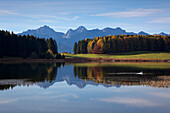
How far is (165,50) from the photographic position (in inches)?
6240

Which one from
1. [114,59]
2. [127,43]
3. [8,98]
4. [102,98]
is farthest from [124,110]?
[127,43]

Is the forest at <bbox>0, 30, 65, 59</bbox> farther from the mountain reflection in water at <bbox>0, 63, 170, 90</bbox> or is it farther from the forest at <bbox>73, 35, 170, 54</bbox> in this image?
the mountain reflection in water at <bbox>0, 63, 170, 90</bbox>

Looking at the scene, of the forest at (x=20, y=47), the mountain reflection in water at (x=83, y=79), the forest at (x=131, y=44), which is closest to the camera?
the mountain reflection in water at (x=83, y=79)

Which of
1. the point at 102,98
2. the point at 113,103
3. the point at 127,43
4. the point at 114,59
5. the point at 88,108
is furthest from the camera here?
the point at 127,43

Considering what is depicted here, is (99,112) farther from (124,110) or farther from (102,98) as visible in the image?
(102,98)

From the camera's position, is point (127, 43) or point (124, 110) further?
point (127, 43)

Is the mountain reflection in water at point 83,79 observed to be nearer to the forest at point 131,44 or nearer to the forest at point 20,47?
the forest at point 20,47

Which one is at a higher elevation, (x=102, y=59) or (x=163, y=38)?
(x=163, y=38)

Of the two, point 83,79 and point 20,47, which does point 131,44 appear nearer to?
point 20,47

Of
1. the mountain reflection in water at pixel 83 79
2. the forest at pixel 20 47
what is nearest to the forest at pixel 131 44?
the forest at pixel 20 47

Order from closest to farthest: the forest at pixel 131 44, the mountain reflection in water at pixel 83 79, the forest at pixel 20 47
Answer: the mountain reflection in water at pixel 83 79 → the forest at pixel 20 47 → the forest at pixel 131 44

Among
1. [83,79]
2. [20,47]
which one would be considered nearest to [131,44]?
[20,47]

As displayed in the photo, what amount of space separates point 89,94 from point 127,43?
135 meters

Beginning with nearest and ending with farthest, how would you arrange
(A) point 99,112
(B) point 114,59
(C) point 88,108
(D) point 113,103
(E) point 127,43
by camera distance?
1. (A) point 99,112
2. (C) point 88,108
3. (D) point 113,103
4. (B) point 114,59
5. (E) point 127,43
